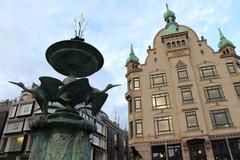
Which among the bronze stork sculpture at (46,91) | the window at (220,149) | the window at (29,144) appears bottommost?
the bronze stork sculpture at (46,91)

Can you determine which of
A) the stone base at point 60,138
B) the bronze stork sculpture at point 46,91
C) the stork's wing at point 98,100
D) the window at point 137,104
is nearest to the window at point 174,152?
the window at point 137,104

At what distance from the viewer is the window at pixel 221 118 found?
2944 centimetres

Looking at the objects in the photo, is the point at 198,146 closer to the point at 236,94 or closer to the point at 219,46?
the point at 236,94

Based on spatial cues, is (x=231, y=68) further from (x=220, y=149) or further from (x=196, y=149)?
(x=196, y=149)

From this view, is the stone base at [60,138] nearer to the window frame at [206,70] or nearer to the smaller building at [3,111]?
the window frame at [206,70]

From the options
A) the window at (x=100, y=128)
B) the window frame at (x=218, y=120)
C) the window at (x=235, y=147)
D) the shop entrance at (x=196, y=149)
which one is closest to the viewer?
the window at (x=235, y=147)

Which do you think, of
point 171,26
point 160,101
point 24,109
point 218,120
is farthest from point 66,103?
point 171,26

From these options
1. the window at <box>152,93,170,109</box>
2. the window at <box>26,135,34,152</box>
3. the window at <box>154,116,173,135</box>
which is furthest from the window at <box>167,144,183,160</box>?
the window at <box>26,135,34,152</box>

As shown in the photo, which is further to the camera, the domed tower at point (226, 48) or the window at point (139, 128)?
the domed tower at point (226, 48)

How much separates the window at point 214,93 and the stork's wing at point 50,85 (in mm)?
27985

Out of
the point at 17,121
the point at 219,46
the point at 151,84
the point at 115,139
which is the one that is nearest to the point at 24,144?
the point at 17,121

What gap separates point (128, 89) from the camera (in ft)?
118

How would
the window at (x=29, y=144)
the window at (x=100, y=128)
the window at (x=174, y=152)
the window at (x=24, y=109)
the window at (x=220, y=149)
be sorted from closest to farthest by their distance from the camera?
the window at (x=220, y=149)
the window at (x=174, y=152)
the window at (x=29, y=144)
the window at (x=24, y=109)
the window at (x=100, y=128)

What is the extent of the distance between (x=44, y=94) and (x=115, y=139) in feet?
133
